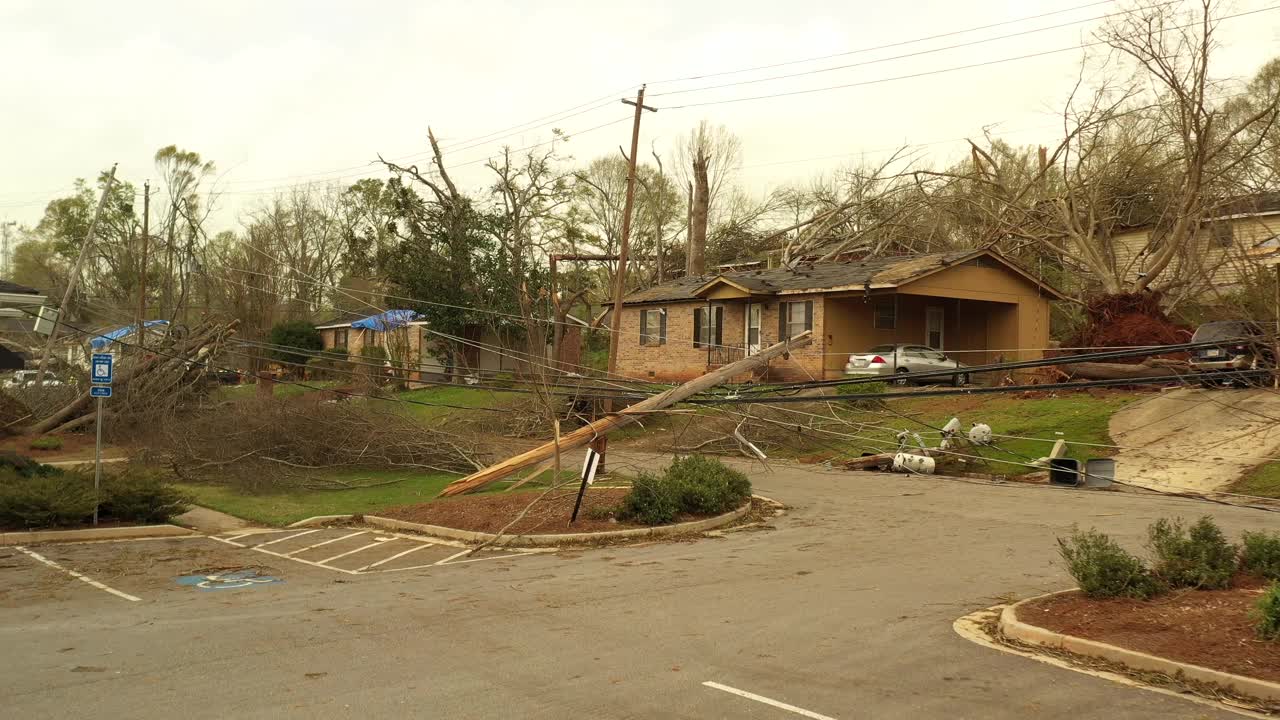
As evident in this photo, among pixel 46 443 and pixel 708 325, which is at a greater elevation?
pixel 708 325

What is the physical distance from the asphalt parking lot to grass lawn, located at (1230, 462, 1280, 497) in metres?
3.10

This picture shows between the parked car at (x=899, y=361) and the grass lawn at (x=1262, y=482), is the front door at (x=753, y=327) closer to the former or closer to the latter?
the parked car at (x=899, y=361)

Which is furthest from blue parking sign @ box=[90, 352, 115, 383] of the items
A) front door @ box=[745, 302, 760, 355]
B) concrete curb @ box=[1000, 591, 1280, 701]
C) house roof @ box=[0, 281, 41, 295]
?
front door @ box=[745, 302, 760, 355]

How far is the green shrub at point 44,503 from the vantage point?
1595cm

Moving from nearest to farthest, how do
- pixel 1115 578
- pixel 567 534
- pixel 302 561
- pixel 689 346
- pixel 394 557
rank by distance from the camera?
pixel 1115 578 → pixel 302 561 → pixel 394 557 → pixel 567 534 → pixel 689 346

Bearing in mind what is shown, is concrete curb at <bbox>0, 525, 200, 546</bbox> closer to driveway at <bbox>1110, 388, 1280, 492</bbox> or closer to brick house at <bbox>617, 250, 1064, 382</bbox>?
driveway at <bbox>1110, 388, 1280, 492</bbox>

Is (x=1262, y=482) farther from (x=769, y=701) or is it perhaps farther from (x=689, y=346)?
(x=689, y=346)

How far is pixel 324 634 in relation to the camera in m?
9.00

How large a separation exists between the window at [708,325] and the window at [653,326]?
195 cm

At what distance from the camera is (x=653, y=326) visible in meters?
42.0

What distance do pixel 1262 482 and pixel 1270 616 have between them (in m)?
14.2

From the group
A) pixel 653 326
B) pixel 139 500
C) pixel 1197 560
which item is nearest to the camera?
pixel 1197 560

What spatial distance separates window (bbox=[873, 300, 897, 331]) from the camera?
35.6 metres

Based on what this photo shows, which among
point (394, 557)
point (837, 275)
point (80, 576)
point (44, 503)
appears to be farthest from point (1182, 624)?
point (837, 275)
